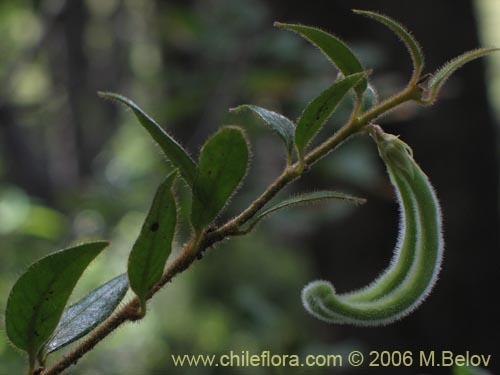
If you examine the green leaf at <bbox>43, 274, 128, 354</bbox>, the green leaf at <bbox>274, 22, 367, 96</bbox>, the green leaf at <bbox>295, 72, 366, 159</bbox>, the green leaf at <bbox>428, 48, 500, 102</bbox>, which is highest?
the green leaf at <bbox>428, 48, 500, 102</bbox>

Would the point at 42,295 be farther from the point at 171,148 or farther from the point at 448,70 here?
the point at 448,70

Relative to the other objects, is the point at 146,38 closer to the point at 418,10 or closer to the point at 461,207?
the point at 418,10

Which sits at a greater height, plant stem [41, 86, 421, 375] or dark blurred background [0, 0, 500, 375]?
plant stem [41, 86, 421, 375]

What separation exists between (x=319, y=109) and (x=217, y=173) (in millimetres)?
86

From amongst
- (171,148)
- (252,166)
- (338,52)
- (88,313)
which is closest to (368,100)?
(338,52)

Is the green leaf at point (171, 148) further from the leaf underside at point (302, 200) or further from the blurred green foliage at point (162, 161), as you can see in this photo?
the blurred green foliage at point (162, 161)

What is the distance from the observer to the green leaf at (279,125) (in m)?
0.49

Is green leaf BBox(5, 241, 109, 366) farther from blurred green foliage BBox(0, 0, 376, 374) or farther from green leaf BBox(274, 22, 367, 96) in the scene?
blurred green foliage BBox(0, 0, 376, 374)

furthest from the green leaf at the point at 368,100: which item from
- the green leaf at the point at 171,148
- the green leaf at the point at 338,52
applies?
the green leaf at the point at 171,148

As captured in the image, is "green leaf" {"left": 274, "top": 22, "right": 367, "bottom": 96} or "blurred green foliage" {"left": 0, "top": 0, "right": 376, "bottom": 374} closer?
"green leaf" {"left": 274, "top": 22, "right": 367, "bottom": 96}

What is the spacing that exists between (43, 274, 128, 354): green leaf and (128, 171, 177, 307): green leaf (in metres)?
0.04

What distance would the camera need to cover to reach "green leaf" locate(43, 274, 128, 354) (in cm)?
49

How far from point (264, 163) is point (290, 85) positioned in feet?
2.85

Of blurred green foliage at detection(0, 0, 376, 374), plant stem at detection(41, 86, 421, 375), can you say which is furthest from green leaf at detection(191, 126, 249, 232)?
blurred green foliage at detection(0, 0, 376, 374)
